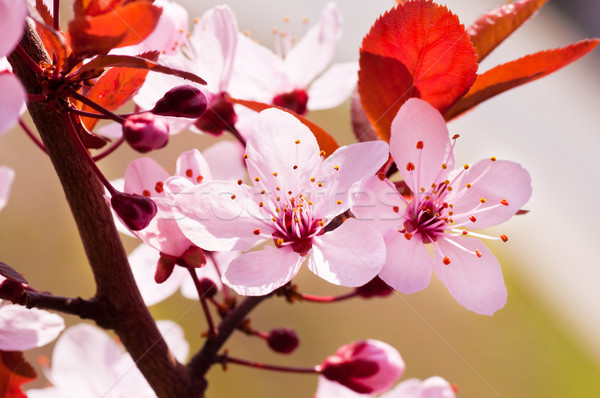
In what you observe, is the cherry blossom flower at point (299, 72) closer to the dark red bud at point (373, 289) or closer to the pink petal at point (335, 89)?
the pink petal at point (335, 89)

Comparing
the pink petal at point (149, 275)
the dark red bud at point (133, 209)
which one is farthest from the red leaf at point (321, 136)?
the pink petal at point (149, 275)

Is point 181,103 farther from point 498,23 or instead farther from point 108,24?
point 498,23

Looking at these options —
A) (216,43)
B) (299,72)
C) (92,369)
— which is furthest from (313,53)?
(92,369)

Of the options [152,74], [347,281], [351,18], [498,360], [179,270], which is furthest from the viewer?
[498,360]

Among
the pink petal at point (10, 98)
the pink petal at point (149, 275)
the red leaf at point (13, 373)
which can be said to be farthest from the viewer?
the pink petal at point (149, 275)

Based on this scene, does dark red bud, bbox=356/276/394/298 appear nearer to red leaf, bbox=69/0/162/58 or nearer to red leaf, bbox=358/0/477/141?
red leaf, bbox=358/0/477/141

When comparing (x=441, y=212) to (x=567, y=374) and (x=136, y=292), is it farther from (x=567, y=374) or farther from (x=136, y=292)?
(x=567, y=374)

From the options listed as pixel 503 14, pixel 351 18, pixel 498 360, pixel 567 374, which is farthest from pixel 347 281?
pixel 567 374
